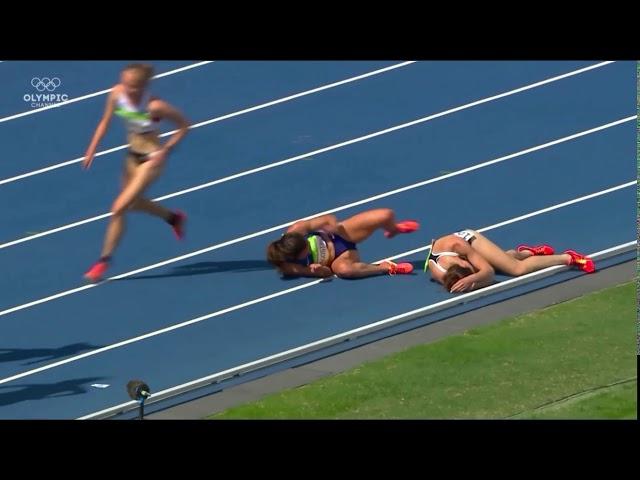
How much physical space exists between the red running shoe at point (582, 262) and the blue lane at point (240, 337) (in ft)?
0.95

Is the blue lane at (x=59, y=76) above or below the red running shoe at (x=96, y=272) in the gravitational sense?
above

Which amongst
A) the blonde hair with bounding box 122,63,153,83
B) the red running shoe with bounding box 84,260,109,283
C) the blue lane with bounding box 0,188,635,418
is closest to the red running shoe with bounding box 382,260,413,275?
the blue lane with bounding box 0,188,635,418

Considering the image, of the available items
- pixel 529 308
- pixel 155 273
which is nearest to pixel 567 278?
pixel 529 308

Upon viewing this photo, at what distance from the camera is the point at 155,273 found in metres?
12.2

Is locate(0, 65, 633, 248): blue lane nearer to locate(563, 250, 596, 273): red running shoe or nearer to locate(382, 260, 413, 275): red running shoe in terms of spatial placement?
locate(382, 260, 413, 275): red running shoe

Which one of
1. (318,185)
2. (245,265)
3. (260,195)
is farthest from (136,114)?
(318,185)

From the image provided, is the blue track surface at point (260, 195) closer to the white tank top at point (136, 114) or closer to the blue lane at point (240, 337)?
the blue lane at point (240, 337)

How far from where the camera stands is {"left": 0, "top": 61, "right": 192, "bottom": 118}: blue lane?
47.1ft

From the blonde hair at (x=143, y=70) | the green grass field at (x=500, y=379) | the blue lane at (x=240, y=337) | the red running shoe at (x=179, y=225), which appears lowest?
the green grass field at (x=500, y=379)

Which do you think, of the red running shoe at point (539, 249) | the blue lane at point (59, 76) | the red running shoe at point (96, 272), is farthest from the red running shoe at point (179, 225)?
the red running shoe at point (539, 249)

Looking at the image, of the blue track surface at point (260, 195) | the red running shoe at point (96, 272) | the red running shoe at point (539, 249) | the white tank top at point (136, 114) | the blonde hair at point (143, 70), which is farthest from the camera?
the blonde hair at point (143, 70)

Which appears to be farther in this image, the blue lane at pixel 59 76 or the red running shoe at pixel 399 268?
the blue lane at pixel 59 76

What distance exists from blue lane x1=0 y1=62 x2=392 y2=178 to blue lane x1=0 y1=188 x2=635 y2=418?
9.48ft

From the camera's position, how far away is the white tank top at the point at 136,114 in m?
12.6
